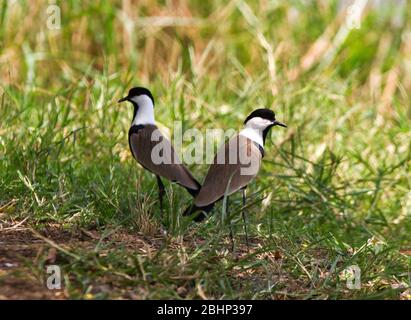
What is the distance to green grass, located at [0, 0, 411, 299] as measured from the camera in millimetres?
3330

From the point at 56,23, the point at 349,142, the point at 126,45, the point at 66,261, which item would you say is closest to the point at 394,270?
the point at 66,261

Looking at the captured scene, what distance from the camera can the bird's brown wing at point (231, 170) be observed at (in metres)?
3.64

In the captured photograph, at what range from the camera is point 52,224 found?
371 cm

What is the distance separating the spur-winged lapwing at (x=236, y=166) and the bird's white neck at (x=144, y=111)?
40 centimetres

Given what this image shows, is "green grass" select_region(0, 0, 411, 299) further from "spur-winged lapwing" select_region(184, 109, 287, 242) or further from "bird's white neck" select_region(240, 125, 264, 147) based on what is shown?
"bird's white neck" select_region(240, 125, 264, 147)

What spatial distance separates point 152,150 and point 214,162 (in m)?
0.29

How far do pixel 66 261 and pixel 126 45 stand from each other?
14.2 feet

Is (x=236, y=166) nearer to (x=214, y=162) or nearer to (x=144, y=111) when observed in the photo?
(x=214, y=162)

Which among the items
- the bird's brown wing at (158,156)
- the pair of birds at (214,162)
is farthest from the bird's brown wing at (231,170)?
the bird's brown wing at (158,156)

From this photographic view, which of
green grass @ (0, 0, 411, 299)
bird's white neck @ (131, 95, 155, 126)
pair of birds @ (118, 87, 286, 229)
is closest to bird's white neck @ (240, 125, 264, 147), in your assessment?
pair of birds @ (118, 87, 286, 229)

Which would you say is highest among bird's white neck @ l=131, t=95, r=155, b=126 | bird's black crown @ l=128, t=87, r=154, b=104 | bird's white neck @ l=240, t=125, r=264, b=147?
bird's black crown @ l=128, t=87, r=154, b=104

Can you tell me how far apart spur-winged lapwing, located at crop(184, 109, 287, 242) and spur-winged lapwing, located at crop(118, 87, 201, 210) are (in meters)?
0.12

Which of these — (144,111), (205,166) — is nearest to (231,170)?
(144,111)

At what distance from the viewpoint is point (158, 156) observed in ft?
12.6
